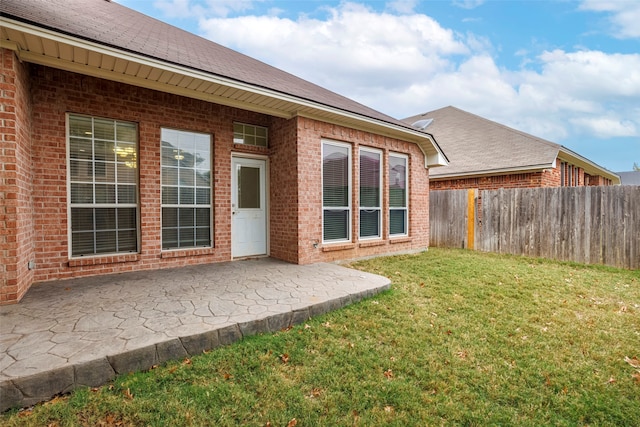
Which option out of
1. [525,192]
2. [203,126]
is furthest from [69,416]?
[525,192]

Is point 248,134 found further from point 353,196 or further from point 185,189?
point 353,196

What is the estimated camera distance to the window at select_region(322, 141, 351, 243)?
6.49 meters

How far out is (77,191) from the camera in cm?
457

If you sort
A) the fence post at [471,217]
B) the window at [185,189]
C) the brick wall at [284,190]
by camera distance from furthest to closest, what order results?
1. the fence post at [471,217]
2. the brick wall at [284,190]
3. the window at [185,189]

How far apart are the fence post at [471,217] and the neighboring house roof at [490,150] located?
5.93 feet

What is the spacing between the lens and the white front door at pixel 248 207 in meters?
6.21

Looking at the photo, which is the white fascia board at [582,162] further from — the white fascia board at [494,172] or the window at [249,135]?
the window at [249,135]

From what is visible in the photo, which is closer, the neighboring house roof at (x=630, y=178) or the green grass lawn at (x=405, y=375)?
the green grass lawn at (x=405, y=375)

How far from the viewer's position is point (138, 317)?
3033 millimetres

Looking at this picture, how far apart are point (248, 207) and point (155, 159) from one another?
203cm

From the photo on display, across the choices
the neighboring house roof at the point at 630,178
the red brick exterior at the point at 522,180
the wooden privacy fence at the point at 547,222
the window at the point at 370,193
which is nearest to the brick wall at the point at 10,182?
the window at the point at 370,193

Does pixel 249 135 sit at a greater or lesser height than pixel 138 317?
greater

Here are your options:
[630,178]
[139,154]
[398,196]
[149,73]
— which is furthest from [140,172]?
[630,178]

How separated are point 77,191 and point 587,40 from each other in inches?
724
